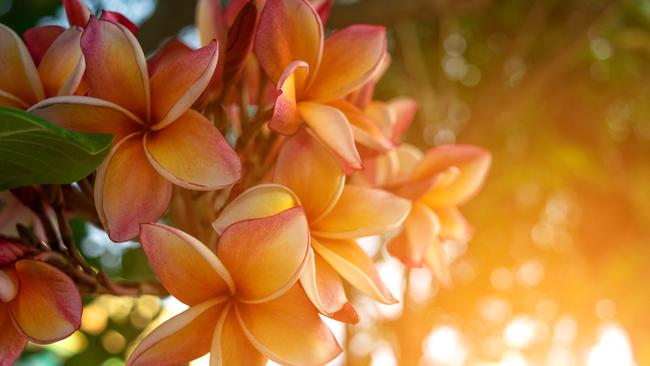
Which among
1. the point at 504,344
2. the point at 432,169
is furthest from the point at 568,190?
the point at 432,169

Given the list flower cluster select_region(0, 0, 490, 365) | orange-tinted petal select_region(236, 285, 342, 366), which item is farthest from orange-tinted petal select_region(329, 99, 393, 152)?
orange-tinted petal select_region(236, 285, 342, 366)

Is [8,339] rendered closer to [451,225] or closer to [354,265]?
[354,265]

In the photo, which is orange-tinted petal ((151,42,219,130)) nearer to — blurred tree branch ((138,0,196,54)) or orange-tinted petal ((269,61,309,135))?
orange-tinted petal ((269,61,309,135))

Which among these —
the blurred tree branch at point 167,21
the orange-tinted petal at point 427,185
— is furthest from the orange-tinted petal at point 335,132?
the blurred tree branch at point 167,21

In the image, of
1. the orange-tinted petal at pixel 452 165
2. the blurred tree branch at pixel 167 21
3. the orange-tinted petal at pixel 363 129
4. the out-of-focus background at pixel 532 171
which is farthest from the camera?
the out-of-focus background at pixel 532 171

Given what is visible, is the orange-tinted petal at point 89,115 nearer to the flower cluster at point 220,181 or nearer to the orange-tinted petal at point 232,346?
the flower cluster at point 220,181

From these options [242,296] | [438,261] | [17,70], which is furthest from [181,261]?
[438,261]
